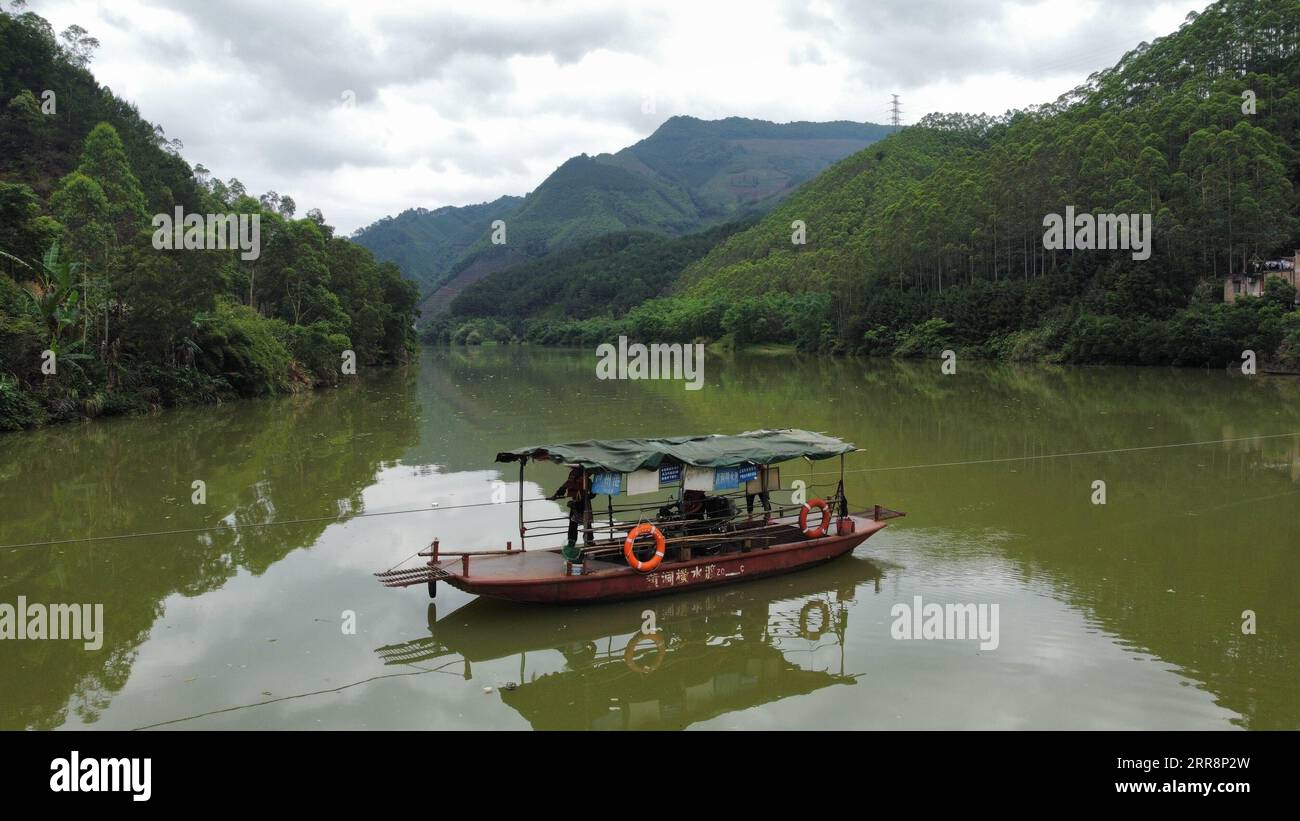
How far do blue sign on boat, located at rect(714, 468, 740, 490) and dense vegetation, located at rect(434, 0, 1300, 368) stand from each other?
34493 millimetres

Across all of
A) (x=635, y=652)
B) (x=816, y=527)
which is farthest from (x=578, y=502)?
(x=816, y=527)

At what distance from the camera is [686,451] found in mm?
10469

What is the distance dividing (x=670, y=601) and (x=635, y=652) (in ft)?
4.40

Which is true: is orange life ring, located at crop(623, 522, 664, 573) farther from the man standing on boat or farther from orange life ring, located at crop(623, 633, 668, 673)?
orange life ring, located at crop(623, 633, 668, 673)

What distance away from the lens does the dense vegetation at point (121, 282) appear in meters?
23.2

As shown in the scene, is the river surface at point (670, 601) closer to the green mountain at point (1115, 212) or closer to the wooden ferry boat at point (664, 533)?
the wooden ferry boat at point (664, 533)

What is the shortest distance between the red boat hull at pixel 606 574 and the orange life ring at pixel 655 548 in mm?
83

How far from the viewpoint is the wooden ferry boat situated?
923cm

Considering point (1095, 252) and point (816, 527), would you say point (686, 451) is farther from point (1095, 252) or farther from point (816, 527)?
point (1095, 252)

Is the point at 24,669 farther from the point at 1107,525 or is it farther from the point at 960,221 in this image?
the point at 960,221

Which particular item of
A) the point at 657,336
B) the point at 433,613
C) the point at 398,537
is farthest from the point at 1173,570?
the point at 657,336

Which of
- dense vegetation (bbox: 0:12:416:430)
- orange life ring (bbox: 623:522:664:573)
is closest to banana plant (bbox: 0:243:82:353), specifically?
dense vegetation (bbox: 0:12:416:430)

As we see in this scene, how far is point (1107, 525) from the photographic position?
12883 mm

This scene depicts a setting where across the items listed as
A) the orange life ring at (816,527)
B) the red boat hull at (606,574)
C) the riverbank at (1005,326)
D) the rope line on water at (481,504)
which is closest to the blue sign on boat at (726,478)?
the red boat hull at (606,574)
